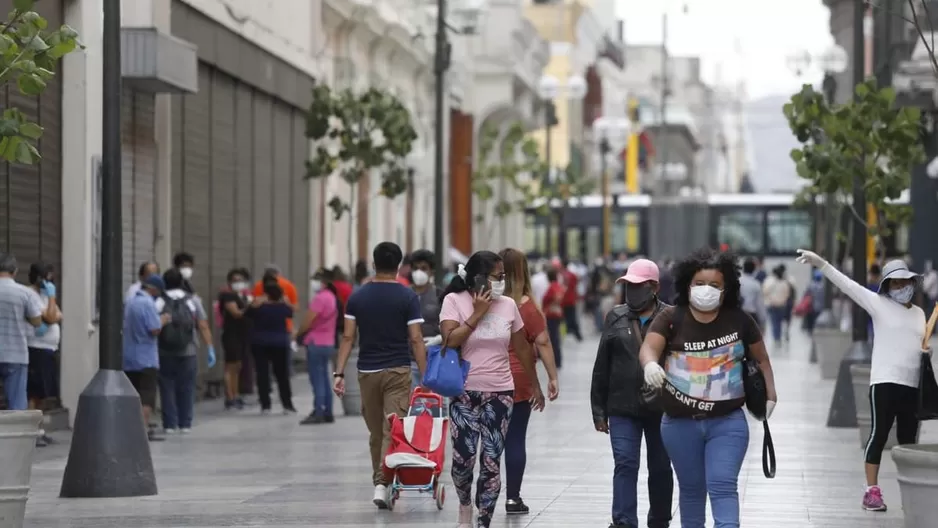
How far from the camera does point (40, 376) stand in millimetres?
20797

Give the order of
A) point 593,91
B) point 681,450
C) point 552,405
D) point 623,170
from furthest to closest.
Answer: point 623,170
point 593,91
point 552,405
point 681,450

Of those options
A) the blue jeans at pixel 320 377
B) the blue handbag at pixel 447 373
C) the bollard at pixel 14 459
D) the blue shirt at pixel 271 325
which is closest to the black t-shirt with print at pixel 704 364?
the blue handbag at pixel 447 373

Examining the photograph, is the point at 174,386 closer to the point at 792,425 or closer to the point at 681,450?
the point at 792,425

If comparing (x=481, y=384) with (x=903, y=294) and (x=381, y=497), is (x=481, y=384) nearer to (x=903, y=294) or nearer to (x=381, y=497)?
(x=381, y=497)

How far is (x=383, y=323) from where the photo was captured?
14625 mm

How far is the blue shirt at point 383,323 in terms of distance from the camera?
1460cm

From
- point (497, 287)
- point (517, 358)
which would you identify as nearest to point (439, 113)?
point (517, 358)

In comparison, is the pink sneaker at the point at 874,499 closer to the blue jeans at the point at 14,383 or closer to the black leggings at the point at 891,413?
the black leggings at the point at 891,413

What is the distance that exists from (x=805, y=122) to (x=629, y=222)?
52.0 meters

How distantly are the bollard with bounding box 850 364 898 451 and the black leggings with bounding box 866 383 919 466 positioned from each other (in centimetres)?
501

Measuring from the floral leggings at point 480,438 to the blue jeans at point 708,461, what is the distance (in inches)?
97.6

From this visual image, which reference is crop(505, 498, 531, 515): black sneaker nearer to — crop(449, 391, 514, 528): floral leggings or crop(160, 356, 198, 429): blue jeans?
crop(449, 391, 514, 528): floral leggings

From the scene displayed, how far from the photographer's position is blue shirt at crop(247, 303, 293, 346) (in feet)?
83.9

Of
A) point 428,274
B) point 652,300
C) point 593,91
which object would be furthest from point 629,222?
point 652,300
